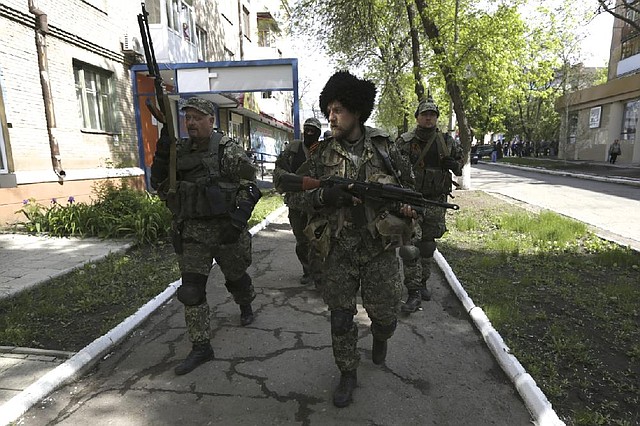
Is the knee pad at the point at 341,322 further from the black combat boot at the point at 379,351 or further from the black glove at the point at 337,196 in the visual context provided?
the black glove at the point at 337,196

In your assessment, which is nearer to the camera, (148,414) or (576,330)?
(148,414)

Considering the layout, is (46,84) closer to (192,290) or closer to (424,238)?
(192,290)

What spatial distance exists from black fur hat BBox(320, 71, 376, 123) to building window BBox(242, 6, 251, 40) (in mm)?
22771

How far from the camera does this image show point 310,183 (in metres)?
2.46

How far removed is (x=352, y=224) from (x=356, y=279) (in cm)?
36

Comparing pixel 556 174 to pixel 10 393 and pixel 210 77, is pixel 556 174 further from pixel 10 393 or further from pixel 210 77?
pixel 10 393

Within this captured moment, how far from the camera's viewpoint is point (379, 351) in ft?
9.65

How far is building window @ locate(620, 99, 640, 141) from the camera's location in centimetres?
2482

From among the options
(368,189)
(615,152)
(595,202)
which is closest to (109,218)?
(368,189)

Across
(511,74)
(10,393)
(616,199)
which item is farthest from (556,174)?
(10,393)

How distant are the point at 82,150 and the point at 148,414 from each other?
28.9ft

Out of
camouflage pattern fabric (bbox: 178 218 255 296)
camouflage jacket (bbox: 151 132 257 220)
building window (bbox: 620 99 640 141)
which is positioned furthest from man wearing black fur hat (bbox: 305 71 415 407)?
building window (bbox: 620 99 640 141)

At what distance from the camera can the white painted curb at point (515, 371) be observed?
2391mm

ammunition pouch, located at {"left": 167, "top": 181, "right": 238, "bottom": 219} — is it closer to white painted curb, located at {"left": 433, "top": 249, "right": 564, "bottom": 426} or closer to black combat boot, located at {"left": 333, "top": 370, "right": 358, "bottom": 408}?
black combat boot, located at {"left": 333, "top": 370, "right": 358, "bottom": 408}
